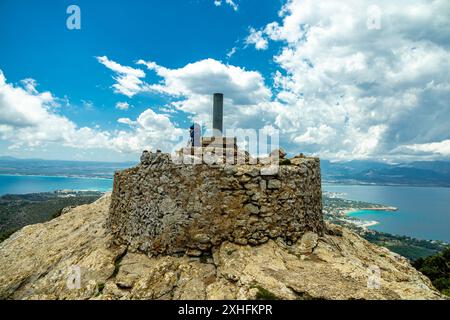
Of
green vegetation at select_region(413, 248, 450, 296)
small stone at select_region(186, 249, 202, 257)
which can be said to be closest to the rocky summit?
small stone at select_region(186, 249, 202, 257)

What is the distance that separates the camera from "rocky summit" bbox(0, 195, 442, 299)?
7.82 metres

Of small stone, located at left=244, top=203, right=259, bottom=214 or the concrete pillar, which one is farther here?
the concrete pillar

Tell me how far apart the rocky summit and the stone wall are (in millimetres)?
399

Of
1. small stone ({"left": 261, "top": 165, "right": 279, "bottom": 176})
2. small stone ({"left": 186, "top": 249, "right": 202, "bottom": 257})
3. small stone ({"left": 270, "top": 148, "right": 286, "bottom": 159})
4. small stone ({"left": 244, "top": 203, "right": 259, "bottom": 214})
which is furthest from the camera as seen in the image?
small stone ({"left": 270, "top": 148, "right": 286, "bottom": 159})

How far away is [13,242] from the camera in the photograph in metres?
18.1

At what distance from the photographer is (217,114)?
1391 cm

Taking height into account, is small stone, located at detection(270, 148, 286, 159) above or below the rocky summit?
above

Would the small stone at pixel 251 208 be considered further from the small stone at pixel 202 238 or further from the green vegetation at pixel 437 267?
the green vegetation at pixel 437 267

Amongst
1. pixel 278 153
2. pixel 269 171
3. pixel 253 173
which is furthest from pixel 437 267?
pixel 253 173

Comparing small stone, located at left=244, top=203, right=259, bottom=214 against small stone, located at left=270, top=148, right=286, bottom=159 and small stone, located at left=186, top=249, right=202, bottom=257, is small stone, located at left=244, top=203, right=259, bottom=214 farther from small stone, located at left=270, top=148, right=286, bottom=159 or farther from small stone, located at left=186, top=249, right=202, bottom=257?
small stone, located at left=270, top=148, right=286, bottom=159

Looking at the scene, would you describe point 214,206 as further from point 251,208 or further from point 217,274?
point 217,274

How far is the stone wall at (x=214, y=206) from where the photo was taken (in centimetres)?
1004
